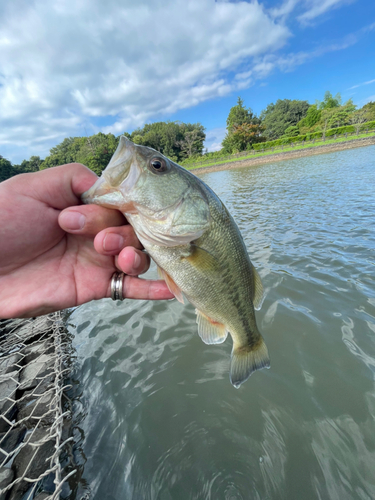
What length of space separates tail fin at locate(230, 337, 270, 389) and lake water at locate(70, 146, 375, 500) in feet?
3.16

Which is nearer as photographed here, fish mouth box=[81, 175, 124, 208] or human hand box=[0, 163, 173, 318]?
fish mouth box=[81, 175, 124, 208]

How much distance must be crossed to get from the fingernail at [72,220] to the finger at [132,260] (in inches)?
16.8

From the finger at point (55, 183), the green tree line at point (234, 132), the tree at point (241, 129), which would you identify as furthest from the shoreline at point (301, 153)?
the finger at point (55, 183)

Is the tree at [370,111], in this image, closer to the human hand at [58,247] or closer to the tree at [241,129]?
the tree at [241,129]

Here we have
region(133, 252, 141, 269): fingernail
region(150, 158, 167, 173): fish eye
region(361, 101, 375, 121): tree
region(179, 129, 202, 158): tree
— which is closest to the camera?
region(150, 158, 167, 173): fish eye

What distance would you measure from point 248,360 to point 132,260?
157 cm

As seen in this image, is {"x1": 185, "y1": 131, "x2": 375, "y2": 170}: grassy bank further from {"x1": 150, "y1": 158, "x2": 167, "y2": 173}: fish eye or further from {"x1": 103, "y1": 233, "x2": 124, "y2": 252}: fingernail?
{"x1": 103, "y1": 233, "x2": 124, "y2": 252}: fingernail

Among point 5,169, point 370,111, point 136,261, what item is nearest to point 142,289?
point 136,261

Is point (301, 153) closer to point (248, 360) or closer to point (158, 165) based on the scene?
point (248, 360)

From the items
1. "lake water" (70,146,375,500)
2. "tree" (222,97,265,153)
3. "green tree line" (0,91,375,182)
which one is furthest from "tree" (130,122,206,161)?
"lake water" (70,146,375,500)

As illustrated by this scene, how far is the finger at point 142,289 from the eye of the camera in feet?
8.38

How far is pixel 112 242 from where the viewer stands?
2039 millimetres

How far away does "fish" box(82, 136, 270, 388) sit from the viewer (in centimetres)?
177

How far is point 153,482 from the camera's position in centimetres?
235
